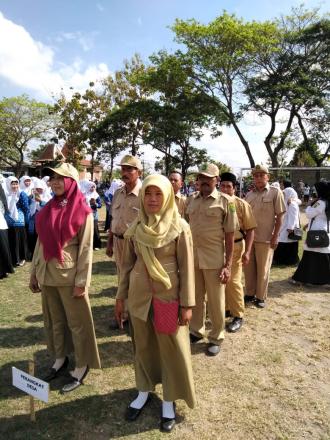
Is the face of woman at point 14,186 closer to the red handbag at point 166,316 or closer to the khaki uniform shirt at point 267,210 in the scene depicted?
the khaki uniform shirt at point 267,210

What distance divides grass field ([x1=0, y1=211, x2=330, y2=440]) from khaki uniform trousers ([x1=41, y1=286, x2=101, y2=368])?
0.27 m

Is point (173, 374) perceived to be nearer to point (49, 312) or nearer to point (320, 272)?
point (49, 312)

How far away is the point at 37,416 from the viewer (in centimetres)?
288

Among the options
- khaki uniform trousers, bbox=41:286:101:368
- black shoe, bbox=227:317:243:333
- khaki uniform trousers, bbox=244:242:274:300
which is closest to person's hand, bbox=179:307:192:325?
khaki uniform trousers, bbox=41:286:101:368

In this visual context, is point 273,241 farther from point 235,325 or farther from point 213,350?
point 213,350

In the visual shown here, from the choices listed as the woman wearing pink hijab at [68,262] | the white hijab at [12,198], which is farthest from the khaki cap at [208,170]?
the white hijab at [12,198]

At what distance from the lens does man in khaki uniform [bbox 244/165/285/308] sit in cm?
513

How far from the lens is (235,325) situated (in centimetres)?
451

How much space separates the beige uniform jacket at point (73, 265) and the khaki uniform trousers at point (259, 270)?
285cm

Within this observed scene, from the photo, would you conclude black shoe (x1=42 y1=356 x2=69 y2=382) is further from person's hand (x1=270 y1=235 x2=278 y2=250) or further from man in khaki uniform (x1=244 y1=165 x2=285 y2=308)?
person's hand (x1=270 y1=235 x2=278 y2=250)

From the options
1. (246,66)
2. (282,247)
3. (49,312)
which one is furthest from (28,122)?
(49,312)

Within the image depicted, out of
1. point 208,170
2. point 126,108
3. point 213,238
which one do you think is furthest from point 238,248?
point 126,108

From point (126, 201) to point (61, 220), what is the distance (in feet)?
4.22

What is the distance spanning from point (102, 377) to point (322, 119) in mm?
24356
